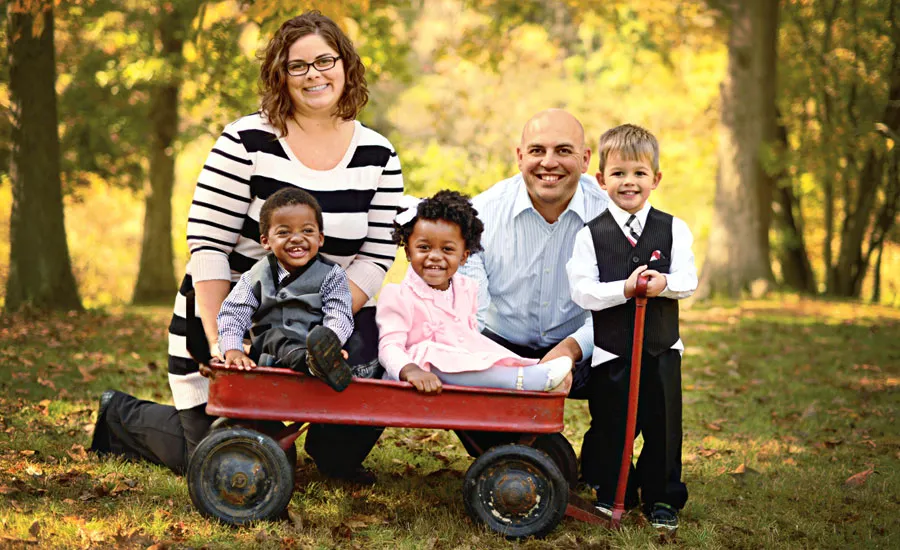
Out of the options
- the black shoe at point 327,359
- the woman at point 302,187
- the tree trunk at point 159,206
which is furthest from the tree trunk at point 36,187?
the black shoe at point 327,359

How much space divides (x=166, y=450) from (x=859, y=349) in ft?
24.9

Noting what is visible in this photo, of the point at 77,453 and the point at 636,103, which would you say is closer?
the point at 77,453

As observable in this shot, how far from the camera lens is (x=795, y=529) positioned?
417cm

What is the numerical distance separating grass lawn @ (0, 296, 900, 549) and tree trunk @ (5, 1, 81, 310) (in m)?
1.65

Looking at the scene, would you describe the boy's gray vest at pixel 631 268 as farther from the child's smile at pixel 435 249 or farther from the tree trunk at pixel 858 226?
the tree trunk at pixel 858 226

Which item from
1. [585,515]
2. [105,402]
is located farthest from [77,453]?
[585,515]

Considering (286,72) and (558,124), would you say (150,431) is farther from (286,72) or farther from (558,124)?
(558,124)

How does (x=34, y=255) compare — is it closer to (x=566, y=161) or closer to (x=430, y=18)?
(x=566, y=161)

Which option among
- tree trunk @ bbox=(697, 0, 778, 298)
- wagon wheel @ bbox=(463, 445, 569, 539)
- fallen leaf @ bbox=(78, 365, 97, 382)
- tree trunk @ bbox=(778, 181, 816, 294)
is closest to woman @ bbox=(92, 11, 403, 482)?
wagon wheel @ bbox=(463, 445, 569, 539)

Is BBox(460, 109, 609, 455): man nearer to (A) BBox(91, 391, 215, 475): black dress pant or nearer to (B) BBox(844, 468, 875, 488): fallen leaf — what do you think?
(A) BBox(91, 391, 215, 475): black dress pant

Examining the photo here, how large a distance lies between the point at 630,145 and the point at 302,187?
1475 mm

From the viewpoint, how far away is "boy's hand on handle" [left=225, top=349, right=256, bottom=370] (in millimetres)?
3711

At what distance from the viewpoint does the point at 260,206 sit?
436cm

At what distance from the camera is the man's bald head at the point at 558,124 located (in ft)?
14.7
